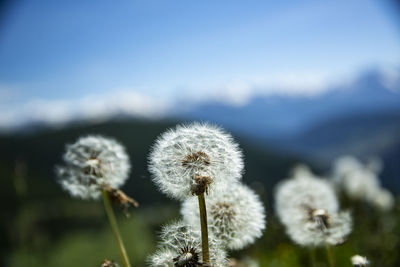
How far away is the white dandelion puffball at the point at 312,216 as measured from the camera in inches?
151

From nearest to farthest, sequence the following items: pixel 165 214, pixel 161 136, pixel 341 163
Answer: pixel 161 136 → pixel 165 214 → pixel 341 163

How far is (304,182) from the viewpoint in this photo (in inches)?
227

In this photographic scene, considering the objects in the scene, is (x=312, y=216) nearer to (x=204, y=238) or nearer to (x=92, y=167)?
(x=204, y=238)

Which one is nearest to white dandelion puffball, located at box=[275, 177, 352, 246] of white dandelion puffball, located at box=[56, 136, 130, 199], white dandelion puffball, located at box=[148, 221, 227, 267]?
white dandelion puffball, located at box=[148, 221, 227, 267]

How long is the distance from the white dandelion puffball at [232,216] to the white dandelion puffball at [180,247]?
0.55 meters

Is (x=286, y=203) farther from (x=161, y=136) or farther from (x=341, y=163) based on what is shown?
(x=341, y=163)

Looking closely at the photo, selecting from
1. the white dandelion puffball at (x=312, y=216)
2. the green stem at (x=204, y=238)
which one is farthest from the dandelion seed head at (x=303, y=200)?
the green stem at (x=204, y=238)

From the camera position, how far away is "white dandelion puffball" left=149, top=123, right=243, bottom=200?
2980mm

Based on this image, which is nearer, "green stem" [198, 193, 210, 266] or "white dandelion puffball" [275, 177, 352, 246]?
"green stem" [198, 193, 210, 266]

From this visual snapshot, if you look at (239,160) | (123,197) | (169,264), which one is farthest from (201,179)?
(123,197)

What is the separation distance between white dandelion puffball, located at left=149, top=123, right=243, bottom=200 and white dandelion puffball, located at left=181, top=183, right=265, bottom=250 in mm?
627

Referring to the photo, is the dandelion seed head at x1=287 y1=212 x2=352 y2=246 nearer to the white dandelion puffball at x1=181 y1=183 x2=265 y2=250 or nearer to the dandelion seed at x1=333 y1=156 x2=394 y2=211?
the white dandelion puffball at x1=181 y1=183 x2=265 y2=250

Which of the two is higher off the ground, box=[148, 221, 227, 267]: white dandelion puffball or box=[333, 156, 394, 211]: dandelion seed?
→ box=[148, 221, 227, 267]: white dandelion puffball

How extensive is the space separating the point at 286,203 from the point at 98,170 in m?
2.83
